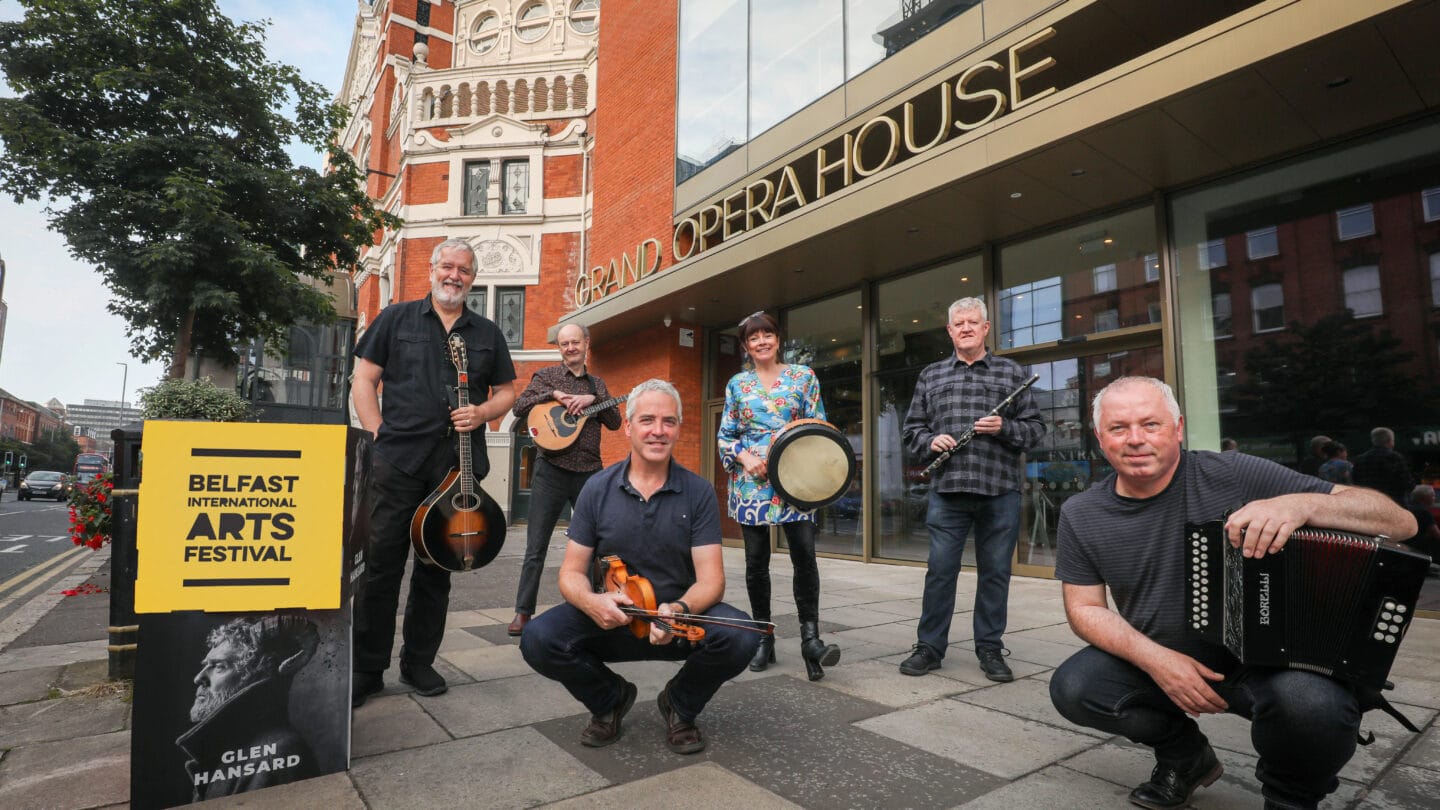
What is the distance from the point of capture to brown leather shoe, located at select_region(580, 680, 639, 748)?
98.6 inches

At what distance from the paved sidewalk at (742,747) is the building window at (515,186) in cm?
1886

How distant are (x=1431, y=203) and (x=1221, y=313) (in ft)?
4.78

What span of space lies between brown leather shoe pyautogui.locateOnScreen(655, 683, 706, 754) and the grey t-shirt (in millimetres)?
1312

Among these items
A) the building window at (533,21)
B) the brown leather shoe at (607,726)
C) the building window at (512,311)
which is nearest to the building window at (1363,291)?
the brown leather shoe at (607,726)

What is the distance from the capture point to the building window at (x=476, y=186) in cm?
2136

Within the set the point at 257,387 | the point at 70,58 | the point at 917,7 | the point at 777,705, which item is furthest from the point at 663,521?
the point at 257,387

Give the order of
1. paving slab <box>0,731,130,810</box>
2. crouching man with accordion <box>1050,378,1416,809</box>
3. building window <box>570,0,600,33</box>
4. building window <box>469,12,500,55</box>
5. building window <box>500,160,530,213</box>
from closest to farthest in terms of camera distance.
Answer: crouching man with accordion <box>1050,378,1416,809</box> → paving slab <box>0,731,130,810</box> → building window <box>500,160,530,213</box> → building window <box>570,0,600,33</box> → building window <box>469,12,500,55</box>

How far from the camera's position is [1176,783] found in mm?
2039

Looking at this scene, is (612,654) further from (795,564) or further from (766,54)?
(766,54)

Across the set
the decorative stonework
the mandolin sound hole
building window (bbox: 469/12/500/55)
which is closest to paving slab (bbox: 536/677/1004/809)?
the mandolin sound hole

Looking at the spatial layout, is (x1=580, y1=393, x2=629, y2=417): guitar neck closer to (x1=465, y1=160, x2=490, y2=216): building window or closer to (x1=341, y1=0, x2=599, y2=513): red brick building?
(x1=341, y1=0, x2=599, y2=513): red brick building

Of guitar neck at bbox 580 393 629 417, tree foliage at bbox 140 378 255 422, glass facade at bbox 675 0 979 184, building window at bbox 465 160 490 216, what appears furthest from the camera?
building window at bbox 465 160 490 216

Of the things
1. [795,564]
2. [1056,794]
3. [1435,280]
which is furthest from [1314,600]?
[1435,280]

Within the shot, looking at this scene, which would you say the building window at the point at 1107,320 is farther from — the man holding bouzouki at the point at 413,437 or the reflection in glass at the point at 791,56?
the man holding bouzouki at the point at 413,437
